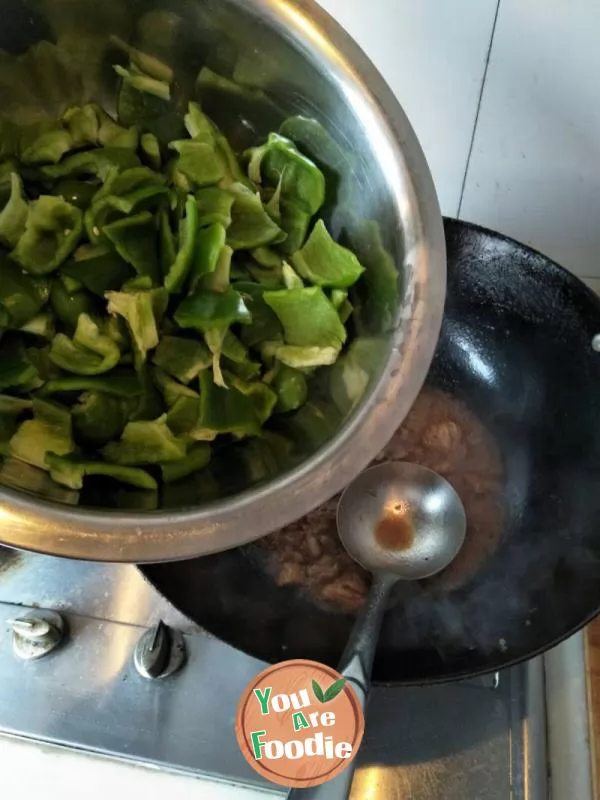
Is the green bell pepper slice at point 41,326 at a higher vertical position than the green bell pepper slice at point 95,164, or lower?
lower

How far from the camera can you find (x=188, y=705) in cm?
62

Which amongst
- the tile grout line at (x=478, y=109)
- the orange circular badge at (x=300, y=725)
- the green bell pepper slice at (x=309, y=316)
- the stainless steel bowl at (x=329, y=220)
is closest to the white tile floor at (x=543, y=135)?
the tile grout line at (x=478, y=109)

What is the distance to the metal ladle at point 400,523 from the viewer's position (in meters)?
0.66

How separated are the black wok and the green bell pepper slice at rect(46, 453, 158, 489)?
112 millimetres

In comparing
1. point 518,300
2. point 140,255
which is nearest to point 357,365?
point 140,255

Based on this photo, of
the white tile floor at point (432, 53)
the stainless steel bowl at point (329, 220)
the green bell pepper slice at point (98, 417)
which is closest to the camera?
the stainless steel bowl at point (329, 220)

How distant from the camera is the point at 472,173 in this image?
779mm

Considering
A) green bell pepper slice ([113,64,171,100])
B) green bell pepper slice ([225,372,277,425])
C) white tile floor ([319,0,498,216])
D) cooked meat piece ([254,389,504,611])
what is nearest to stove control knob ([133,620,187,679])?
cooked meat piece ([254,389,504,611])

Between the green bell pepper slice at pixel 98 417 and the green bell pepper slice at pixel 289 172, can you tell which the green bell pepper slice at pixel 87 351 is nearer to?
the green bell pepper slice at pixel 98 417

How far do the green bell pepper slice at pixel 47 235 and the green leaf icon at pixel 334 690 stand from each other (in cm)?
37

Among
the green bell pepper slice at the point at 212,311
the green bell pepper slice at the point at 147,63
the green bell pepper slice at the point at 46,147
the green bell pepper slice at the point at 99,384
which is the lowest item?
the green bell pepper slice at the point at 99,384

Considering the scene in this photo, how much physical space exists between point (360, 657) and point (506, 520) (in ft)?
0.80

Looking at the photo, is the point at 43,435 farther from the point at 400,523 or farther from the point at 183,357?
the point at 400,523

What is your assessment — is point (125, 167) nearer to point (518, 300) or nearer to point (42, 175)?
point (42, 175)
